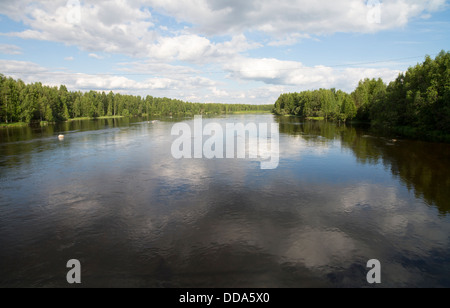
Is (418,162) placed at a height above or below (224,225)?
above

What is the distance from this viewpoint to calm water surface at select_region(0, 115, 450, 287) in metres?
13.6

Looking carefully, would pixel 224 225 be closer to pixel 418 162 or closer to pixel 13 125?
pixel 418 162

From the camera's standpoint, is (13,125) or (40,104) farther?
(40,104)

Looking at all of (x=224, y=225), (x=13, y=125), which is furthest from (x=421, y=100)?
(x=13, y=125)

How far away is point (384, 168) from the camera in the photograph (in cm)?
3516

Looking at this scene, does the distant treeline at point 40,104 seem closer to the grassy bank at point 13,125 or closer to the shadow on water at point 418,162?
the grassy bank at point 13,125

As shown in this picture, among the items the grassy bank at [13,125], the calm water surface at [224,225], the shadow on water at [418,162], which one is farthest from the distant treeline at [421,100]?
the grassy bank at [13,125]

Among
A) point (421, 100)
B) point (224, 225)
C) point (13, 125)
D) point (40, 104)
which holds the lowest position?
point (224, 225)

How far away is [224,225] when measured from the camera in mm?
18562

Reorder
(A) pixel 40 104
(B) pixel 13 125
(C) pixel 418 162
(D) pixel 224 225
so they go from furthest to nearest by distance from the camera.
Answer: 1. (A) pixel 40 104
2. (B) pixel 13 125
3. (C) pixel 418 162
4. (D) pixel 224 225

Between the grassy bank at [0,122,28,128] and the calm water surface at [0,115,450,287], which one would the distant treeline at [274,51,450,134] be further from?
the grassy bank at [0,122,28,128]
